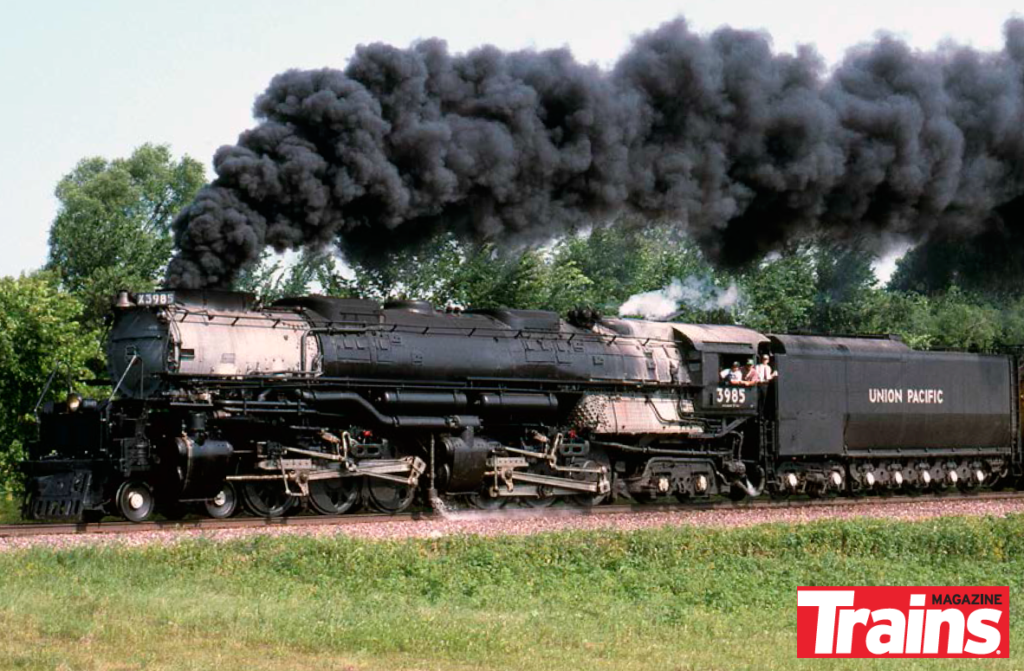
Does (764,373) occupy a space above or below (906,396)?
above

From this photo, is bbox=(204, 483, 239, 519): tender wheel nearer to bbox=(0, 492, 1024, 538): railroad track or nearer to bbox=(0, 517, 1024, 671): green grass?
bbox=(0, 492, 1024, 538): railroad track

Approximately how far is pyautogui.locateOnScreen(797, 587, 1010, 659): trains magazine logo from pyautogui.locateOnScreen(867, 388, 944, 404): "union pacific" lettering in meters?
14.1

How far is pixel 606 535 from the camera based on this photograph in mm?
17750

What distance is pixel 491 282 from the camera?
45125 millimetres

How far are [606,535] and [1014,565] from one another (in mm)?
5632

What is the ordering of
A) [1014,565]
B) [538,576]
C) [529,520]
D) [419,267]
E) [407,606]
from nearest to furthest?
[407,606] < [538,576] < [1014,565] < [529,520] < [419,267]

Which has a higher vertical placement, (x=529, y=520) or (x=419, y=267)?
(x=419, y=267)

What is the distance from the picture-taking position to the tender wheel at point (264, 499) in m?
21.1

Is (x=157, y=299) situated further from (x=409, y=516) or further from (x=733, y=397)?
(x=733, y=397)

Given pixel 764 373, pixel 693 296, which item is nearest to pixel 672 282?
pixel 693 296

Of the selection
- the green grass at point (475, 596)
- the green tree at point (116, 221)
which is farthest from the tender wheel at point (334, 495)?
the green tree at point (116, 221)

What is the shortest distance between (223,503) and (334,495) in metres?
→ 2.17

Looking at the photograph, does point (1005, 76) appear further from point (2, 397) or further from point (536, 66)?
point (2, 397)

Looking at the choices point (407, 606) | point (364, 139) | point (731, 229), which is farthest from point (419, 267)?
point (407, 606)
